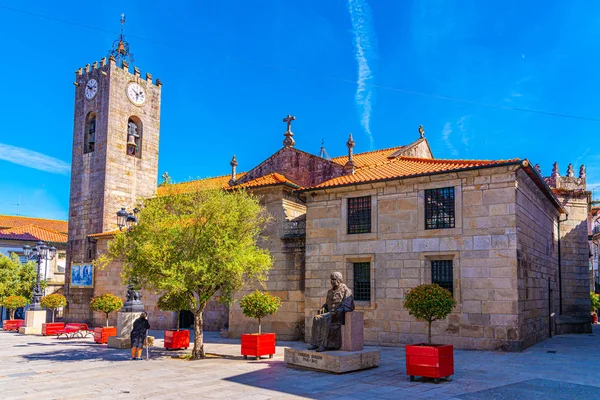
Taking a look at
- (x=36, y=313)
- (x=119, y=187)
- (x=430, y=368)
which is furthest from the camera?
(x=119, y=187)

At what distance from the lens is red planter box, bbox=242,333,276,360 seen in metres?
15.1

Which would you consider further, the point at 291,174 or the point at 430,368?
the point at 291,174

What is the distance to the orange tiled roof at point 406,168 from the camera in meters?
17.8

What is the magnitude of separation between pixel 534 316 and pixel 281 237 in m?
10.4

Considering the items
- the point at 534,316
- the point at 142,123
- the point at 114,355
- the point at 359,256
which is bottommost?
the point at 114,355

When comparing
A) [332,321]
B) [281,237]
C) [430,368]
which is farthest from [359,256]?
[430,368]

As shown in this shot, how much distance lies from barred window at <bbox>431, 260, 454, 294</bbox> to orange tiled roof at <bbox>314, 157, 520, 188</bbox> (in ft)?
10.7

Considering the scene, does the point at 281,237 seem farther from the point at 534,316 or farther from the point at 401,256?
the point at 534,316

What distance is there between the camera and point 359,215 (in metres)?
19.7

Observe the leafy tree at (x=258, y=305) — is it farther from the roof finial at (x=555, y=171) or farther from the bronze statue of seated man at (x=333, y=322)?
the roof finial at (x=555, y=171)

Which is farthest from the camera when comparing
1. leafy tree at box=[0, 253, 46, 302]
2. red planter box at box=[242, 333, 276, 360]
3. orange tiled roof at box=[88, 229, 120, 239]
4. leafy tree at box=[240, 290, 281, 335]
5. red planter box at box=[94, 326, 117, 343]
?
leafy tree at box=[0, 253, 46, 302]

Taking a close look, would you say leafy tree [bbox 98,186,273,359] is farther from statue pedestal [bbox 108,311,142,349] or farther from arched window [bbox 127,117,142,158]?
arched window [bbox 127,117,142,158]

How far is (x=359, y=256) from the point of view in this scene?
1930 centimetres

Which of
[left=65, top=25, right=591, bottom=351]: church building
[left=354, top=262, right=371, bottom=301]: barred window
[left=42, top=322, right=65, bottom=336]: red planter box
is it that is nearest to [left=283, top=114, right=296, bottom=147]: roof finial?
[left=65, top=25, right=591, bottom=351]: church building
